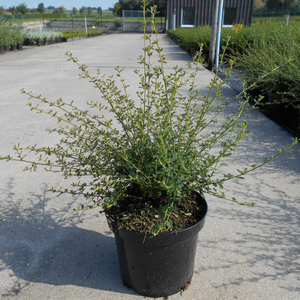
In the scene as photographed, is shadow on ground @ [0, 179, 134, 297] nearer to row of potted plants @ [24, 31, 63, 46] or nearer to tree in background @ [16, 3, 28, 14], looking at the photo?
row of potted plants @ [24, 31, 63, 46]

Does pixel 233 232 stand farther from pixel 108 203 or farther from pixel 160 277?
pixel 108 203

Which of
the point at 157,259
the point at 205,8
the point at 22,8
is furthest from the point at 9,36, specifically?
the point at 22,8

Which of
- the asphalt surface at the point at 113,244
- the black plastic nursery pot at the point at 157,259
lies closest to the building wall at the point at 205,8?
the asphalt surface at the point at 113,244

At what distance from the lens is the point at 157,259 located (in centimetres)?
177

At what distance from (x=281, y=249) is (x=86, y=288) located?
1.45 metres

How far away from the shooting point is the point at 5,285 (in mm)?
1985

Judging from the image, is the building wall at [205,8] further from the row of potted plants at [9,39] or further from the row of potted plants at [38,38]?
the row of potted plants at [9,39]

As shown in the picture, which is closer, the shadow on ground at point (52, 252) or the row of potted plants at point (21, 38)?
the shadow on ground at point (52, 252)

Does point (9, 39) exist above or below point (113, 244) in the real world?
above

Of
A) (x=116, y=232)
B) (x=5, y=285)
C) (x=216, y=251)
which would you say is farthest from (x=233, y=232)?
(x=5, y=285)

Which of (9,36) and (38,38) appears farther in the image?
(38,38)

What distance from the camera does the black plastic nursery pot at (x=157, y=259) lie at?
171 centimetres

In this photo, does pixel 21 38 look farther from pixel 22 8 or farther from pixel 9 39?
pixel 22 8

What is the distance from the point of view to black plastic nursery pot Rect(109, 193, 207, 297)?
1709 millimetres
